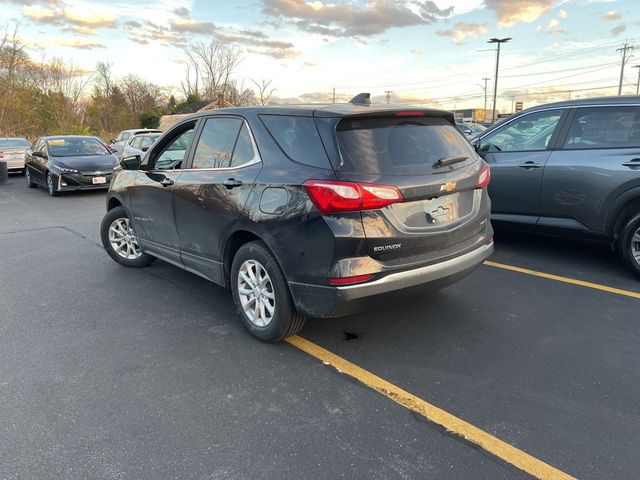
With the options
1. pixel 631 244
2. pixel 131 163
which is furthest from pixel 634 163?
pixel 131 163

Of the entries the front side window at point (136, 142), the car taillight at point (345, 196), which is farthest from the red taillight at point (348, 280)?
the front side window at point (136, 142)

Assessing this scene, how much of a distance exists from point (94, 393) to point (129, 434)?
555mm

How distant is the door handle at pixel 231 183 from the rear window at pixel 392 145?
91cm

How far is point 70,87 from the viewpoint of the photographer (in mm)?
37344

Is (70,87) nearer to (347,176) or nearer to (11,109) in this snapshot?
(11,109)

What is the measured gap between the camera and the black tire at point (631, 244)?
4.73 meters

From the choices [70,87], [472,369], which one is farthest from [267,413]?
[70,87]

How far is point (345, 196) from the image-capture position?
9.40 feet

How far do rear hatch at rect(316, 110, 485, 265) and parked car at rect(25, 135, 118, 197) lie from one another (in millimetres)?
10369

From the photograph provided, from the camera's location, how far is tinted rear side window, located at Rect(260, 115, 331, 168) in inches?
120

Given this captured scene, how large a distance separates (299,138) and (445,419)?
2013mm

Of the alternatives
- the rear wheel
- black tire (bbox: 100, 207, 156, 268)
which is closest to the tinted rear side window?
black tire (bbox: 100, 207, 156, 268)

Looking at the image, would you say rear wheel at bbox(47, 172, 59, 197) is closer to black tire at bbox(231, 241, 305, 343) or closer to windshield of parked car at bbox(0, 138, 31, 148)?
windshield of parked car at bbox(0, 138, 31, 148)

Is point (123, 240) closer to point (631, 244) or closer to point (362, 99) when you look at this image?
point (362, 99)
